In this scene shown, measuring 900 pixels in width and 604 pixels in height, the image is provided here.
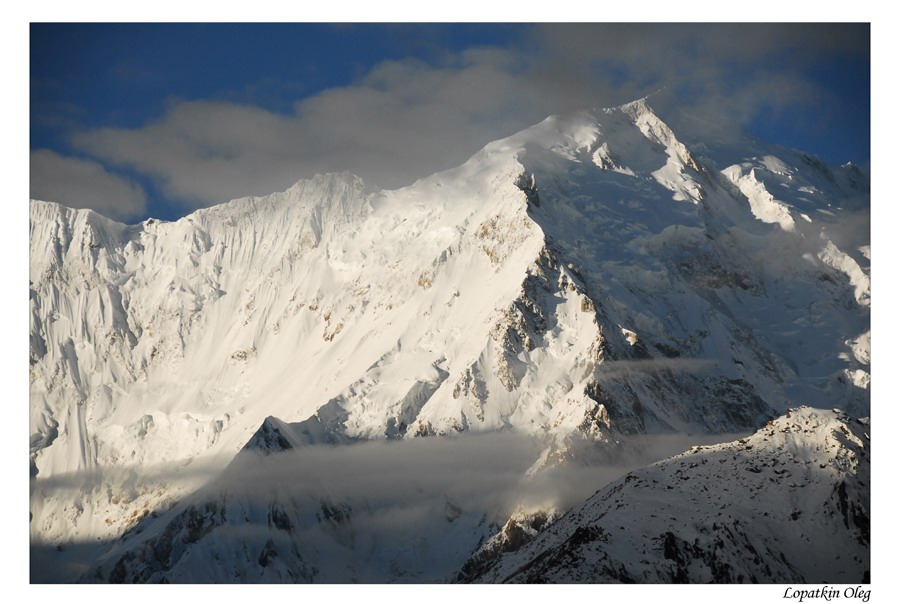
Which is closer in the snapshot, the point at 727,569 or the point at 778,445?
the point at 727,569

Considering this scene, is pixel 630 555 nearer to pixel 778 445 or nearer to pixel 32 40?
pixel 778 445
